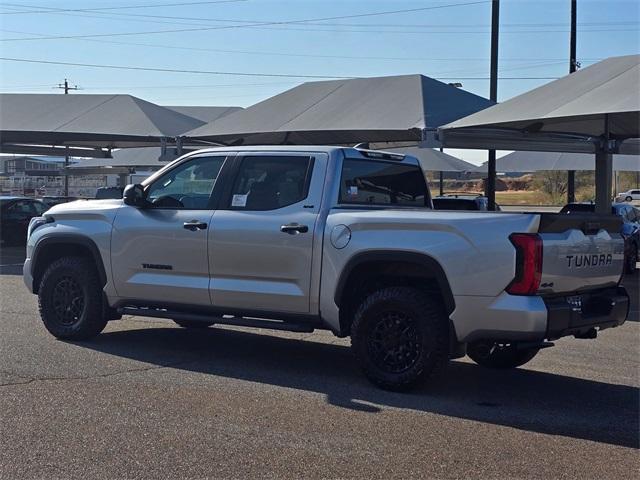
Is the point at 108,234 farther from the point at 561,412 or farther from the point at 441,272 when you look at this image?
the point at 561,412

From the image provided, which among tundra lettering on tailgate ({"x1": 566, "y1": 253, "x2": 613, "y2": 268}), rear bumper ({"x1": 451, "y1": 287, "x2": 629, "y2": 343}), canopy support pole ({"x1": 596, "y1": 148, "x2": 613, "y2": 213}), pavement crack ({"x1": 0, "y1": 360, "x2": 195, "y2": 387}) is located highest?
canopy support pole ({"x1": 596, "y1": 148, "x2": 613, "y2": 213})

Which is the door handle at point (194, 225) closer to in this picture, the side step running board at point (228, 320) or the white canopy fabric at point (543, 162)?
the side step running board at point (228, 320)

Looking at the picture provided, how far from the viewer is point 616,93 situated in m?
16.4

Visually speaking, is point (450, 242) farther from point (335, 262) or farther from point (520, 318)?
point (335, 262)

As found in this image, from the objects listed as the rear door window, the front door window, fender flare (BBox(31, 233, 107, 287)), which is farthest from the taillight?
fender flare (BBox(31, 233, 107, 287))

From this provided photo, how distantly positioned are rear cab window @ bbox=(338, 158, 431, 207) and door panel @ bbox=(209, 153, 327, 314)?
300 millimetres

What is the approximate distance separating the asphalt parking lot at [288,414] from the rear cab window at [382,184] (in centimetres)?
163

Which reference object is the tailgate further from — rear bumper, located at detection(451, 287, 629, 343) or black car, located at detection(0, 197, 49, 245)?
black car, located at detection(0, 197, 49, 245)

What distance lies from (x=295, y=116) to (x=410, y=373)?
16.8 meters

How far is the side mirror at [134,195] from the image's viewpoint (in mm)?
9141

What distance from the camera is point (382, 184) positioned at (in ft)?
29.6

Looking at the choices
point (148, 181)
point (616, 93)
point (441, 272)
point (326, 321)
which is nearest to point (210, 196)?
point (148, 181)

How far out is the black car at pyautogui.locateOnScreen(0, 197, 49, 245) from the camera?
26859 millimetres

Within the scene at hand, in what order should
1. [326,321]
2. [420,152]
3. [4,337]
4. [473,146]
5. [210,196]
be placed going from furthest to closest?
[420,152], [473,146], [4,337], [210,196], [326,321]
